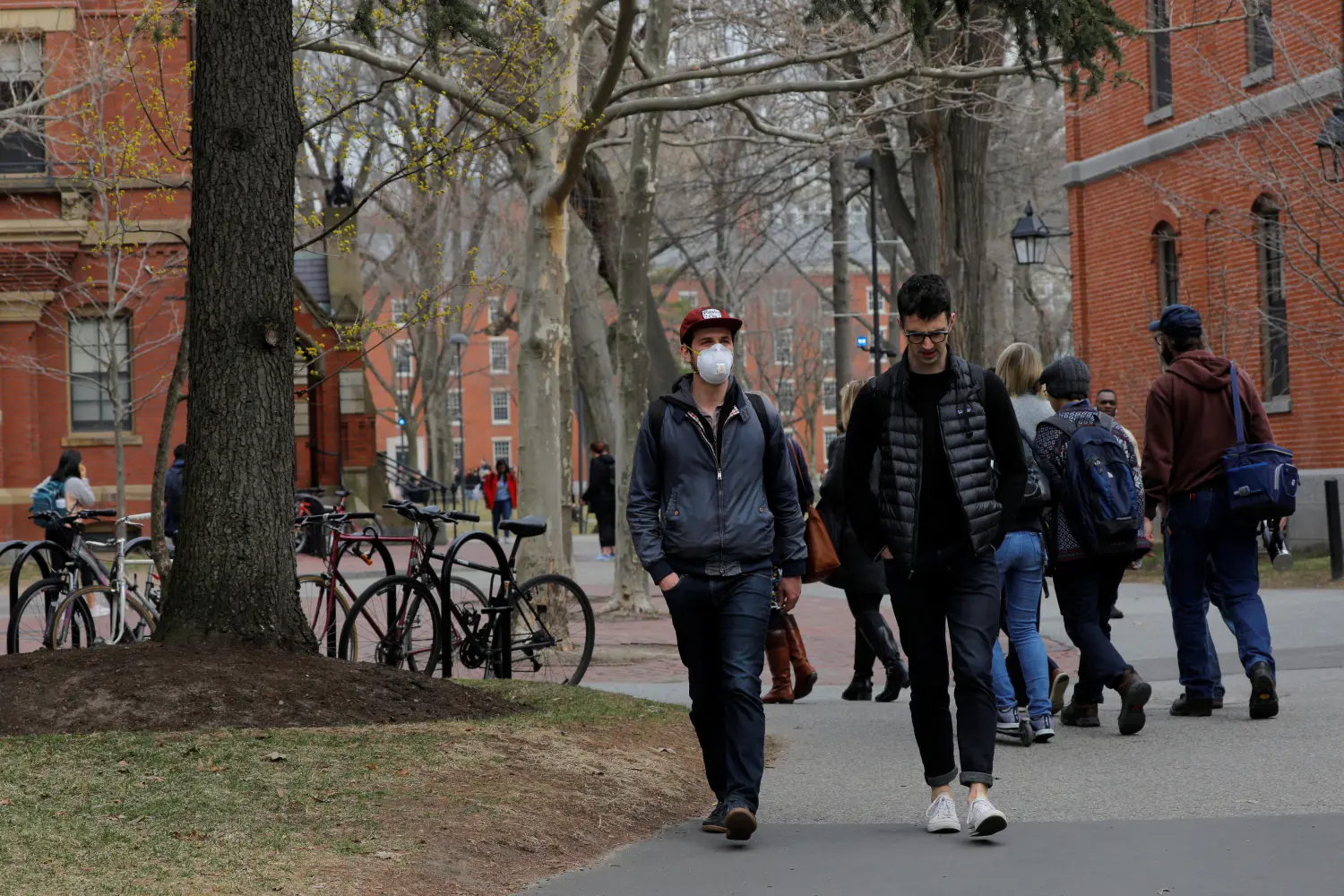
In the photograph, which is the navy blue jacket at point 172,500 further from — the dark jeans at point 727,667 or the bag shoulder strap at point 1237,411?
the dark jeans at point 727,667

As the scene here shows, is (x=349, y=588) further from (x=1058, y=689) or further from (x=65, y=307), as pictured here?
(x=65, y=307)

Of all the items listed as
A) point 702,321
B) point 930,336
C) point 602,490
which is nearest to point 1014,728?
point 930,336

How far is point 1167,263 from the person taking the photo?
27.9 meters

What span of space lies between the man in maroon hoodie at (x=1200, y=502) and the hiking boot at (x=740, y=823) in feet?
12.7

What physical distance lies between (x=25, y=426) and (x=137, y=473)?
2.04 m

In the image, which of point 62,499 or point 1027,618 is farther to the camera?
point 62,499

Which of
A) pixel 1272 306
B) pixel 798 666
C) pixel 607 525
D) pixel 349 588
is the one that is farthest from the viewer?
pixel 607 525

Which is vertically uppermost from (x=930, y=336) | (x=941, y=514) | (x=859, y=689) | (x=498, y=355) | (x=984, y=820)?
(x=498, y=355)

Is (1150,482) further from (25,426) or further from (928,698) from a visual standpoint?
(25,426)

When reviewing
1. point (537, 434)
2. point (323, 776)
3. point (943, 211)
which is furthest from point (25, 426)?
point (323, 776)

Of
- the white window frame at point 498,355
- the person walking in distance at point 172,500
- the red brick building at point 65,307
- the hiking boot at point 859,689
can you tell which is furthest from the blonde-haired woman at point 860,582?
the white window frame at point 498,355

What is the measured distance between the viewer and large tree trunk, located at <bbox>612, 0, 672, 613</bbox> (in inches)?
683

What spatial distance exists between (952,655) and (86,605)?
7.76m

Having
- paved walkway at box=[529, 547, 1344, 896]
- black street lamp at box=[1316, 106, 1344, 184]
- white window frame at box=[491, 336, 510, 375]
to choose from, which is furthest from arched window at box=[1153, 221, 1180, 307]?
white window frame at box=[491, 336, 510, 375]
